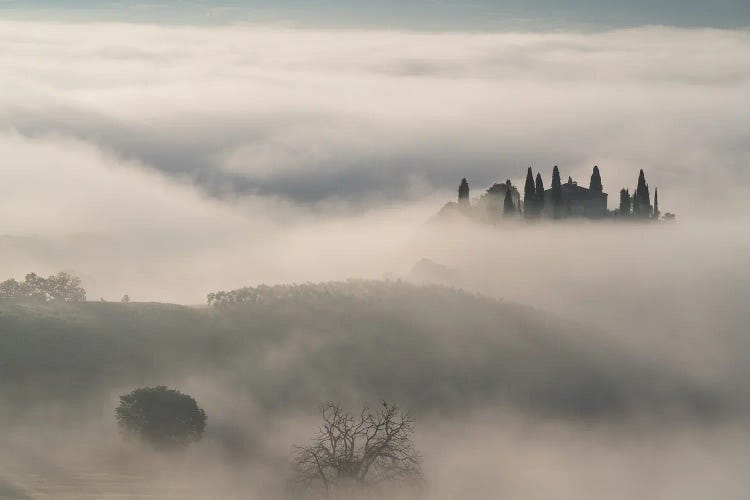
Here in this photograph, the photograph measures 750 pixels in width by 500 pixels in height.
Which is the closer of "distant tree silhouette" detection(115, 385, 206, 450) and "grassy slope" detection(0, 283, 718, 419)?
"distant tree silhouette" detection(115, 385, 206, 450)

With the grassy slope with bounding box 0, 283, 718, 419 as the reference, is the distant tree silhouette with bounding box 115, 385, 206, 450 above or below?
below

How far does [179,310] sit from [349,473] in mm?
115862

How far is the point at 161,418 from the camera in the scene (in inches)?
5743

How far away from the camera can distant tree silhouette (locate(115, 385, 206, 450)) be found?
14288cm

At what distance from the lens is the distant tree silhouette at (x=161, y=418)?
143 metres

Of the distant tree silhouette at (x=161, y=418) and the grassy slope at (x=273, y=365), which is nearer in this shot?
the distant tree silhouette at (x=161, y=418)

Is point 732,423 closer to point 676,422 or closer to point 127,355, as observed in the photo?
point 676,422

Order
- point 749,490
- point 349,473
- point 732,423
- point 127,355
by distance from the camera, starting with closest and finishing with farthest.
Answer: point 349,473 < point 749,490 < point 127,355 < point 732,423

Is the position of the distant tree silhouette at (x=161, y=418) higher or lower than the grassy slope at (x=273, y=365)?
lower

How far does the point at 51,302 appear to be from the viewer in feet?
629

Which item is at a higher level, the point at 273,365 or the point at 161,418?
the point at 273,365

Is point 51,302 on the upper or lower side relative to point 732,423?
upper

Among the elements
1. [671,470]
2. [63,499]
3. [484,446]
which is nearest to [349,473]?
[63,499]

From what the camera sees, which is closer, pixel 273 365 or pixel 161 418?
pixel 161 418
